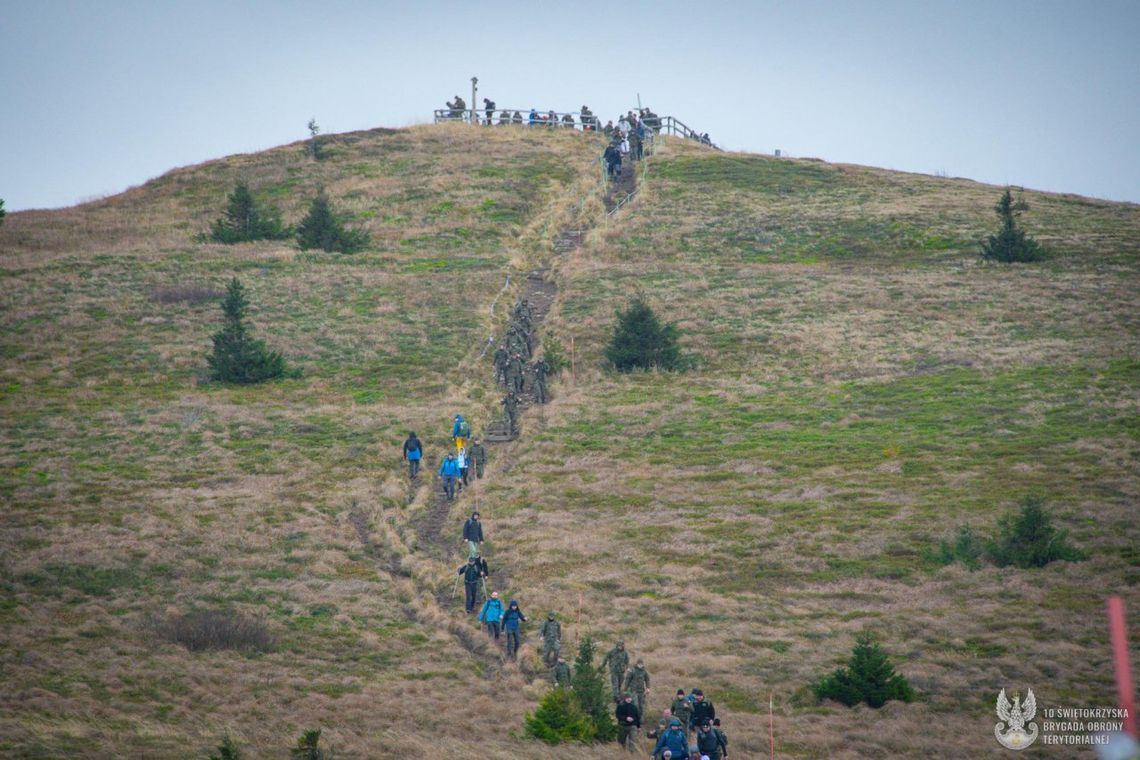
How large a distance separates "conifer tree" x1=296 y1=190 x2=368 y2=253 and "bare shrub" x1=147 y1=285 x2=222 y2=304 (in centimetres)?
813

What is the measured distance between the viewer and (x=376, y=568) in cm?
2581

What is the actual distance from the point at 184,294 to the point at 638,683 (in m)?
37.7

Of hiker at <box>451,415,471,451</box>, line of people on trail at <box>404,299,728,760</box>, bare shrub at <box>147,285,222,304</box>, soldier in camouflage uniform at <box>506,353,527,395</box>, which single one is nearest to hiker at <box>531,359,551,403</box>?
soldier in camouflage uniform at <box>506,353,527,395</box>

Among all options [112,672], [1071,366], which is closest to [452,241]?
[1071,366]

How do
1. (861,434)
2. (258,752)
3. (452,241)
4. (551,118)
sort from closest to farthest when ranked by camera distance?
(258,752) < (861,434) < (452,241) < (551,118)

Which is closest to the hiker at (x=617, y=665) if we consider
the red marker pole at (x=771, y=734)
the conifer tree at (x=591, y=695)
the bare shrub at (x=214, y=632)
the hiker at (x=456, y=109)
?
the conifer tree at (x=591, y=695)

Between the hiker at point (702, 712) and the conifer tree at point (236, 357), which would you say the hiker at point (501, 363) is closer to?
the conifer tree at point (236, 357)

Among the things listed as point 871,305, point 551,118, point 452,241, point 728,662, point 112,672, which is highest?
point 551,118

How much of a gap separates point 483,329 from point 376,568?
67.8ft

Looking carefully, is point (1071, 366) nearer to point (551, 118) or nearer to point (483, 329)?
point (483, 329)

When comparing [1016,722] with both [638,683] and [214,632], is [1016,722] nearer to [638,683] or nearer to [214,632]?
[638,683]

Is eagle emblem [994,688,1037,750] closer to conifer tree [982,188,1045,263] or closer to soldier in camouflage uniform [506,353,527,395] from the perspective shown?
soldier in camouflage uniform [506,353,527,395]

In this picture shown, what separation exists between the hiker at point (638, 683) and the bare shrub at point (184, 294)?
36.5 metres

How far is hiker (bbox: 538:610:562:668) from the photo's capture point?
20500mm
